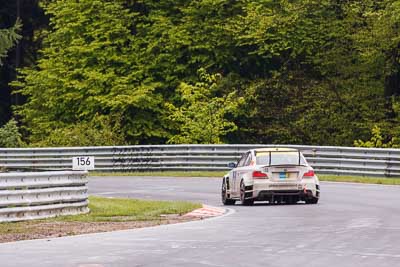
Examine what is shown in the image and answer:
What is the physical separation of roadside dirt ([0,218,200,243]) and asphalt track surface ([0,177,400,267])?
0.68m

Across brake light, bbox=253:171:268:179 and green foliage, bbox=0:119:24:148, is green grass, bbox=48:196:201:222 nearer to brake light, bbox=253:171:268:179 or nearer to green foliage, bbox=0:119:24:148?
brake light, bbox=253:171:268:179

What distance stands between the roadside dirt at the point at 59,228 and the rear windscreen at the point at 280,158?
418cm

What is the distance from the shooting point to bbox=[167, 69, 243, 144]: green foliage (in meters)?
51.3

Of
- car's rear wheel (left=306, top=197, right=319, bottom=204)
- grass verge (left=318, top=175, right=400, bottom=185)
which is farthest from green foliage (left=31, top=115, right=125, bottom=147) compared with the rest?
car's rear wheel (left=306, top=197, right=319, bottom=204)

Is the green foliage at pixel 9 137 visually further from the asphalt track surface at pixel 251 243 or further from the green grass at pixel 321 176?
the asphalt track surface at pixel 251 243

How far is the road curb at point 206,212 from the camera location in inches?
940

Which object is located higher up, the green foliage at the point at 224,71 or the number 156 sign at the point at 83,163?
the green foliage at the point at 224,71

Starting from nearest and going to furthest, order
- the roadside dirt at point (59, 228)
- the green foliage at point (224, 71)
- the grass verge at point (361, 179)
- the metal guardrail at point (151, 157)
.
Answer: the roadside dirt at point (59, 228) → the grass verge at point (361, 179) → the metal guardrail at point (151, 157) → the green foliage at point (224, 71)

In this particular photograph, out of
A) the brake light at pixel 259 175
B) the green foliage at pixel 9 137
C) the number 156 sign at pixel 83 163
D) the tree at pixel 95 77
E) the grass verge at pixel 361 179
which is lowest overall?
the grass verge at pixel 361 179

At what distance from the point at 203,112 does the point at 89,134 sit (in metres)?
5.05

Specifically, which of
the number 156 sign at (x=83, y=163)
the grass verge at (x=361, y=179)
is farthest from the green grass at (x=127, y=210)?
the grass verge at (x=361, y=179)

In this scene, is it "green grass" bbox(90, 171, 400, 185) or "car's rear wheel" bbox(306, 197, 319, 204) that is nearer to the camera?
"car's rear wheel" bbox(306, 197, 319, 204)

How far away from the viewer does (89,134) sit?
168 ft

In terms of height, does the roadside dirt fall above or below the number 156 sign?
below
